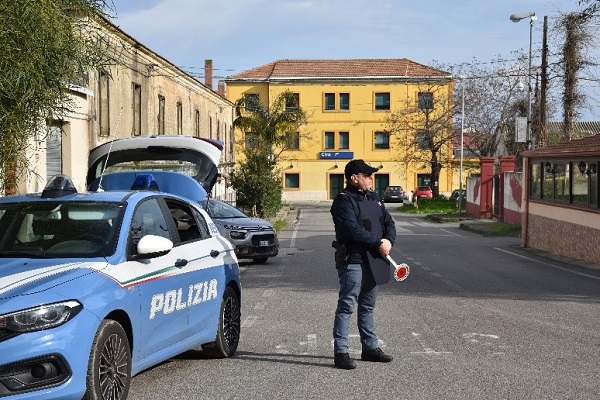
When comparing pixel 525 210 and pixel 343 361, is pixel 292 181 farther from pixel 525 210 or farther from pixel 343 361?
pixel 343 361

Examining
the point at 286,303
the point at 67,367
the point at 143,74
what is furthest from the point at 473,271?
the point at 143,74

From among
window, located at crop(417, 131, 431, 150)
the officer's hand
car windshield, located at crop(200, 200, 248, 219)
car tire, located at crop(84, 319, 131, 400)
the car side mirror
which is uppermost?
window, located at crop(417, 131, 431, 150)

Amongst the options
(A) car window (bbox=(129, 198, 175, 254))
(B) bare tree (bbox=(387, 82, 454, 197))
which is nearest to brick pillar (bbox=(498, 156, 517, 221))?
(B) bare tree (bbox=(387, 82, 454, 197))

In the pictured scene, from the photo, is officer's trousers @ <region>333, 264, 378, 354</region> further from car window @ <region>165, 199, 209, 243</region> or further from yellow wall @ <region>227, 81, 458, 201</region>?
yellow wall @ <region>227, 81, 458, 201</region>

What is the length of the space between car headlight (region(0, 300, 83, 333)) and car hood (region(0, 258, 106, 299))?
15 centimetres

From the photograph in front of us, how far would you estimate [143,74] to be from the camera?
3741 cm

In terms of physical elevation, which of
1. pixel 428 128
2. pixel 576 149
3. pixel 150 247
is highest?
pixel 428 128

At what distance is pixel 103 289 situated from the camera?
6.66m

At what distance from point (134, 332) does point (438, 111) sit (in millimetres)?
71368

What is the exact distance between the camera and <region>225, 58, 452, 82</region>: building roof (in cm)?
8475

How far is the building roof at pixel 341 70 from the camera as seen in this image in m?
84.8

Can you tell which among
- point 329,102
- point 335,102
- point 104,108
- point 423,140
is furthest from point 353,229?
point 329,102

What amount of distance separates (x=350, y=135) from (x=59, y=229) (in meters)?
77.6

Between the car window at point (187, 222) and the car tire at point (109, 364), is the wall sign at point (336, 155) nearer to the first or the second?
the car window at point (187, 222)
